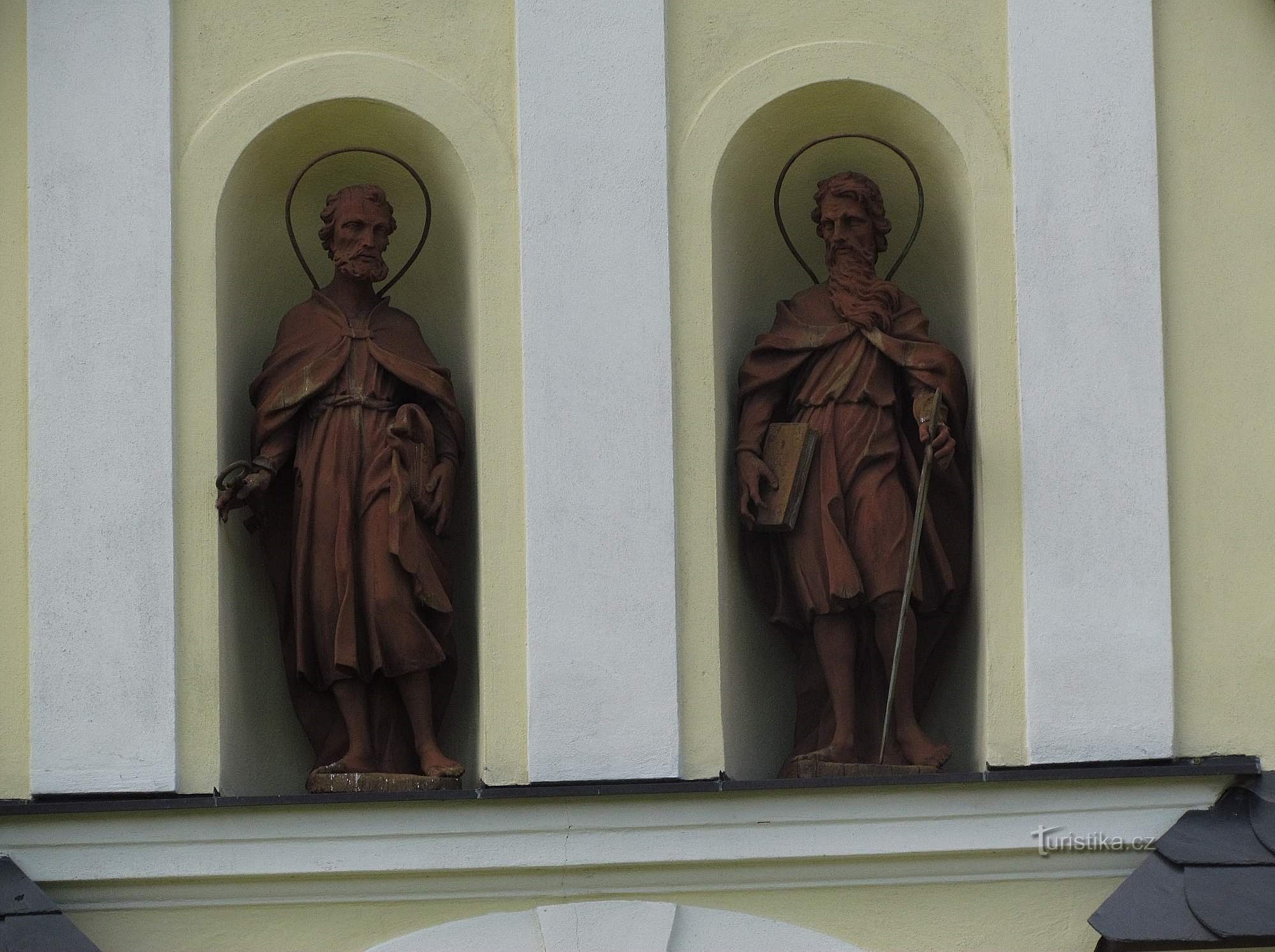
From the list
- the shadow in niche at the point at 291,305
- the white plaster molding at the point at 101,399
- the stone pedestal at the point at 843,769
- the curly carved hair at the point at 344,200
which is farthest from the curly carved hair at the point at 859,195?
the white plaster molding at the point at 101,399

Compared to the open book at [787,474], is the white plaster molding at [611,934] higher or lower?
lower

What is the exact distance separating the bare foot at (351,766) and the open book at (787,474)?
1.42 meters

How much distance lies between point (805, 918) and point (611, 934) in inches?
23.2

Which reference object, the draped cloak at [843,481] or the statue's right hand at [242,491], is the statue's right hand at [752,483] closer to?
the draped cloak at [843,481]

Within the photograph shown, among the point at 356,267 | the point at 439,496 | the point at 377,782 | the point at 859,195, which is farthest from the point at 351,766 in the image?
the point at 859,195

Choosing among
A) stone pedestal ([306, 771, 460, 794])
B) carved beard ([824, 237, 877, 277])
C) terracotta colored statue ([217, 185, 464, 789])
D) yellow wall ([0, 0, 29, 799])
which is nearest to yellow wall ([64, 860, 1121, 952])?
stone pedestal ([306, 771, 460, 794])

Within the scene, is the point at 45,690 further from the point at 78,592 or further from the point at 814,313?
the point at 814,313

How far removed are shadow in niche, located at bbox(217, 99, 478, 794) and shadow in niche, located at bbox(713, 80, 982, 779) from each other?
2.69 ft

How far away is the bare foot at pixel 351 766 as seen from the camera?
35.6 ft

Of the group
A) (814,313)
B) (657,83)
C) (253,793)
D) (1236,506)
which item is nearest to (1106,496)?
(1236,506)

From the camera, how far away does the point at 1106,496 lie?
10.8 metres

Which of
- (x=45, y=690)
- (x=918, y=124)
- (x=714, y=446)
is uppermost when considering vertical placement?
(x=918, y=124)

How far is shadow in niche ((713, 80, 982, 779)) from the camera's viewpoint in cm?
1112

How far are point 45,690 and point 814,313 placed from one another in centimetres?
272
